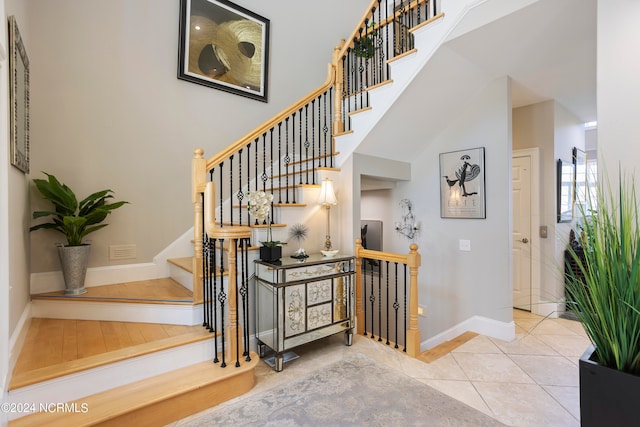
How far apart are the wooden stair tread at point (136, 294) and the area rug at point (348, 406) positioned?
0.95m

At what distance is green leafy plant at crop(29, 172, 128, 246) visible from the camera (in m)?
2.45

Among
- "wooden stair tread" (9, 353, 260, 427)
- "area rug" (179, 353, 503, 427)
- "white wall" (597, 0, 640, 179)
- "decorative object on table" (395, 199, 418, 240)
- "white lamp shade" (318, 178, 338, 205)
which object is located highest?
"white wall" (597, 0, 640, 179)

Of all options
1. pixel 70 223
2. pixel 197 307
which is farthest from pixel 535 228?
pixel 70 223

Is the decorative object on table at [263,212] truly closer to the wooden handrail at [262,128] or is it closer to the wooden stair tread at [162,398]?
the wooden handrail at [262,128]

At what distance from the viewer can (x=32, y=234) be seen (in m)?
2.71

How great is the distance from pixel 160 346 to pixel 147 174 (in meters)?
1.97

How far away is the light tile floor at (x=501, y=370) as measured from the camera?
1.95 meters

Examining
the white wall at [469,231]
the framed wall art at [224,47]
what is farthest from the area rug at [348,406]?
the framed wall art at [224,47]

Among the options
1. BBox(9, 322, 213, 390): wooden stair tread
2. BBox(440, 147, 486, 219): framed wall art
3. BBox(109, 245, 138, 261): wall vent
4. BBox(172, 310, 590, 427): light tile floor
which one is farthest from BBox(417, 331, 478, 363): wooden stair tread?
BBox(109, 245, 138, 261): wall vent

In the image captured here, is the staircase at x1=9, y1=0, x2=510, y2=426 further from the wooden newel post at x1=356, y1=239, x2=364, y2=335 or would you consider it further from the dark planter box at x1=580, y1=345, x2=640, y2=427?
the dark planter box at x1=580, y1=345, x2=640, y2=427

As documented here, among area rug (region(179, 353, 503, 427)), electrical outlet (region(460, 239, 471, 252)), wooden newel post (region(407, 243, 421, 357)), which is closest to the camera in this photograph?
area rug (region(179, 353, 503, 427))

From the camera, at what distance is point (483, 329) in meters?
3.28

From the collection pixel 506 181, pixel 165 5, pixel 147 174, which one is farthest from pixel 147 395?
pixel 165 5

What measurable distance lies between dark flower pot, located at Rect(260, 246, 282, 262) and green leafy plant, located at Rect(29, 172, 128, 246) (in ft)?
4.55
